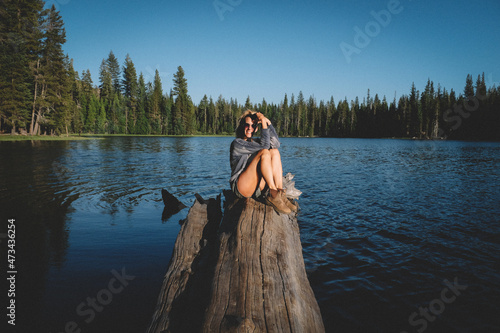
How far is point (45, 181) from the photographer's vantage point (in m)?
11.3

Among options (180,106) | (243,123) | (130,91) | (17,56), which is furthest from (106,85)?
(243,123)

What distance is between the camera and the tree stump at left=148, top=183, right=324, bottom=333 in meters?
2.35

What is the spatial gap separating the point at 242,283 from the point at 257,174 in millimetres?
2537

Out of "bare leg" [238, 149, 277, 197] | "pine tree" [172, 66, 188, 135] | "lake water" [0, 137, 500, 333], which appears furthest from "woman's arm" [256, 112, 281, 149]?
"pine tree" [172, 66, 188, 135]

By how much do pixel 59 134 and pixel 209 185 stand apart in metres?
48.2

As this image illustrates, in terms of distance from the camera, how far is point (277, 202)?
4.51 meters

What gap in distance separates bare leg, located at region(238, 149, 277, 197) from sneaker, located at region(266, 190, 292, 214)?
0.76 feet

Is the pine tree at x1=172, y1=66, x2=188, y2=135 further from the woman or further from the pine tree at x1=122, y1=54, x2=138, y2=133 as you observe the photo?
the woman

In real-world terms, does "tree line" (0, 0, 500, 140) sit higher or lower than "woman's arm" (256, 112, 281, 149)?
higher

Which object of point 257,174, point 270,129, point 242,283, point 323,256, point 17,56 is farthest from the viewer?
point 17,56

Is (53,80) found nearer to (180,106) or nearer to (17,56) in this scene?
(17,56)

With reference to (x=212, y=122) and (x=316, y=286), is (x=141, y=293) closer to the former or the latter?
(x=316, y=286)

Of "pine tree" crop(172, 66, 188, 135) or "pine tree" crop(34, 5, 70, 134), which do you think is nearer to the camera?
"pine tree" crop(34, 5, 70, 134)

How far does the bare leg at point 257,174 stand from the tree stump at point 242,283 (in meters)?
0.45
